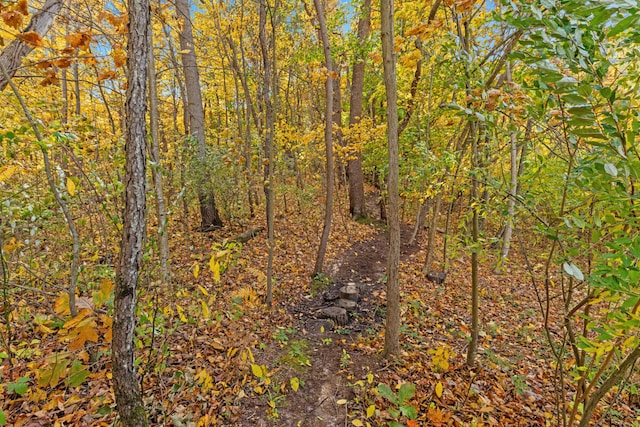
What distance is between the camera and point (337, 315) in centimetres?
530

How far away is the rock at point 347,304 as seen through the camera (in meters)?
5.65

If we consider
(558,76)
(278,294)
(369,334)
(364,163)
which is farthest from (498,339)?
(364,163)

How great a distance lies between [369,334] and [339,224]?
5.84 metres

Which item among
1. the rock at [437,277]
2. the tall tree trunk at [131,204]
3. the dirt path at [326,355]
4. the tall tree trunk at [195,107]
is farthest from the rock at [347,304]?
the tall tree trunk at [195,107]

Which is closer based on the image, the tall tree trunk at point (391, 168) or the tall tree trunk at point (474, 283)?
the tall tree trunk at point (474, 283)

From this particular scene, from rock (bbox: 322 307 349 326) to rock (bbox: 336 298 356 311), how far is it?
0.19 metres

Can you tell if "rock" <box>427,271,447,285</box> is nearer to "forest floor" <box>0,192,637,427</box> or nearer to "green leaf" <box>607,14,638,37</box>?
"forest floor" <box>0,192,637,427</box>

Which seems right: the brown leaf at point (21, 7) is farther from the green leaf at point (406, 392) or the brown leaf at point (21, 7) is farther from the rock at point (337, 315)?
the rock at point (337, 315)

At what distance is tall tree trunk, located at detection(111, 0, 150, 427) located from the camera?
5.90ft

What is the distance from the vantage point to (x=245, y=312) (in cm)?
520

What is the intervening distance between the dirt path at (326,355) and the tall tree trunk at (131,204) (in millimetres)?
1746

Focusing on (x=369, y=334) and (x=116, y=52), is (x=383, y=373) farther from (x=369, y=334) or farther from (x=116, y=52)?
(x=116, y=52)

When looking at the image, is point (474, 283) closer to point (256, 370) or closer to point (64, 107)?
point (256, 370)

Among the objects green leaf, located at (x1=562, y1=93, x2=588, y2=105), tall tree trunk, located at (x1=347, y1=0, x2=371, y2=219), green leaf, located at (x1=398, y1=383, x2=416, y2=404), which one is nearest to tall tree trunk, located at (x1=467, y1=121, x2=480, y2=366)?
green leaf, located at (x1=398, y1=383, x2=416, y2=404)
